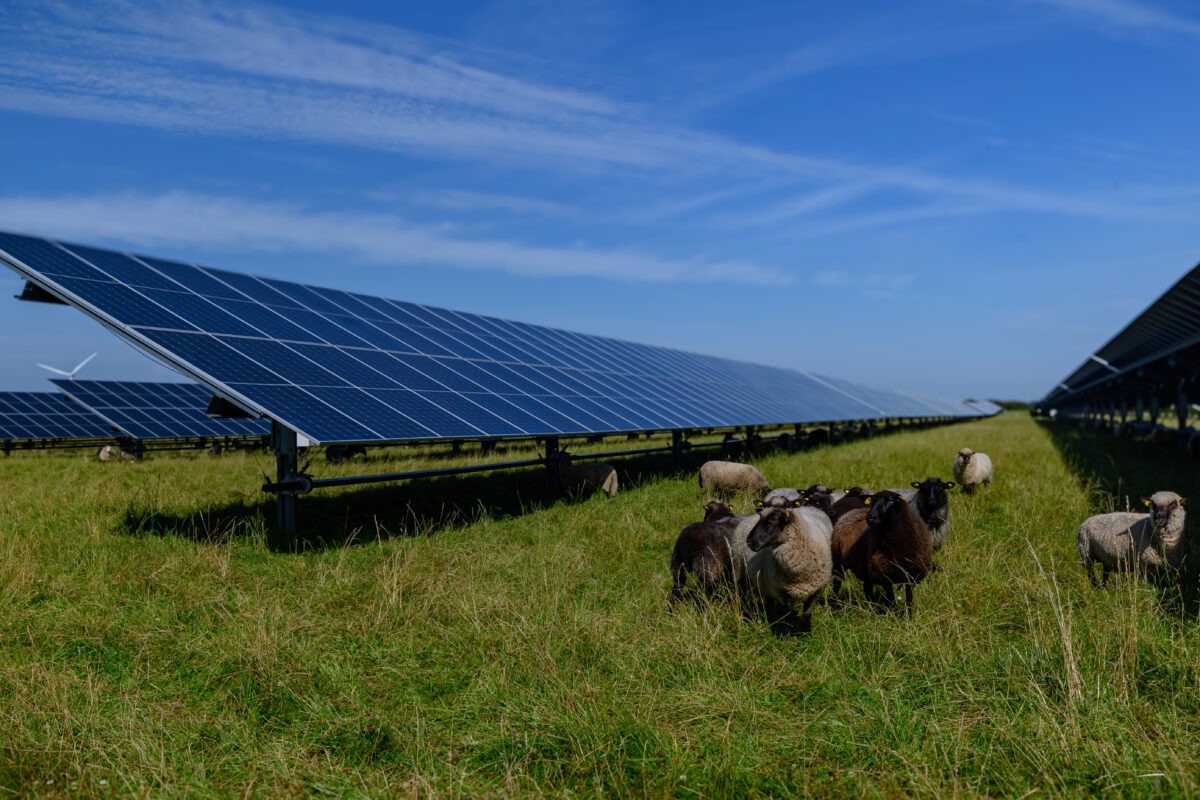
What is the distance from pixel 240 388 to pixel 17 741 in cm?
584

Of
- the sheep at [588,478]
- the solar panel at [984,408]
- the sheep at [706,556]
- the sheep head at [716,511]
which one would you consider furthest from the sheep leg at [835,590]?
the solar panel at [984,408]

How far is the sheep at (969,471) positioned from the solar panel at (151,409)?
76.6ft

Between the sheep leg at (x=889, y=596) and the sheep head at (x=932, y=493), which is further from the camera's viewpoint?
the sheep head at (x=932, y=493)

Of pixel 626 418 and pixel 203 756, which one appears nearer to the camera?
pixel 203 756

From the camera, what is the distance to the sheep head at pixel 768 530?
643cm

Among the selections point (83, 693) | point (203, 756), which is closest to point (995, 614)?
point (203, 756)

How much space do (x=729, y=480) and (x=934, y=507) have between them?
648 cm

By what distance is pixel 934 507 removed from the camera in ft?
29.2

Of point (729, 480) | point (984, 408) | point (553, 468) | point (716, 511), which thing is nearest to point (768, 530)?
point (716, 511)

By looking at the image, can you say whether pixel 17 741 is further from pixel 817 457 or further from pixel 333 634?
pixel 817 457

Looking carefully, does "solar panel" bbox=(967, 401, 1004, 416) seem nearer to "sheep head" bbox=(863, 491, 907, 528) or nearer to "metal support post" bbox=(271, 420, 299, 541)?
"sheep head" bbox=(863, 491, 907, 528)

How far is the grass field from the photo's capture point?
4312 mm

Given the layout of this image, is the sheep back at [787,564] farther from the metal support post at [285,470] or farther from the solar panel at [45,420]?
the solar panel at [45,420]

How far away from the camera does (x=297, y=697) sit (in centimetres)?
535
